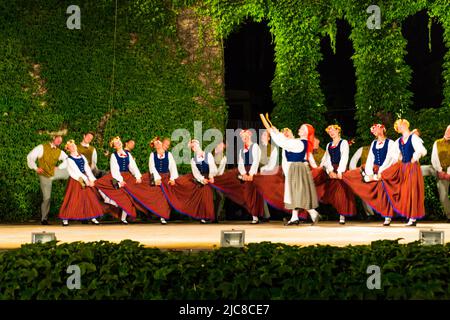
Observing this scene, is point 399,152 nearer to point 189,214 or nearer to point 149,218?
point 189,214

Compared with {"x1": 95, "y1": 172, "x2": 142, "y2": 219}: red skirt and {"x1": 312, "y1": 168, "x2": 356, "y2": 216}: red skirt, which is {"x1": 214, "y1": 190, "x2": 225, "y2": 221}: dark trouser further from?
{"x1": 312, "y1": 168, "x2": 356, "y2": 216}: red skirt

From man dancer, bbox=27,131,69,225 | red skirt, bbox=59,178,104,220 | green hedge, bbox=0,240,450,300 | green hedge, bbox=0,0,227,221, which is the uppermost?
green hedge, bbox=0,0,227,221

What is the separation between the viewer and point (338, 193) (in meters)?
11.7

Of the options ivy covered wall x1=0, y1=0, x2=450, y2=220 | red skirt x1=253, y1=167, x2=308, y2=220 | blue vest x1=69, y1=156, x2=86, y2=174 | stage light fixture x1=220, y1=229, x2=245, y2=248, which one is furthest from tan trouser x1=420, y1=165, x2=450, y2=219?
stage light fixture x1=220, y1=229, x2=245, y2=248

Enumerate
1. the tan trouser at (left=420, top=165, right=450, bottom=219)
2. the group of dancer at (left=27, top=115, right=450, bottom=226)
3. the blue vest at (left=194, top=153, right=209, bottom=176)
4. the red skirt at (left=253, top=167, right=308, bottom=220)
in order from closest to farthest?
1. the group of dancer at (left=27, top=115, right=450, bottom=226)
2. the tan trouser at (left=420, top=165, right=450, bottom=219)
3. the red skirt at (left=253, top=167, right=308, bottom=220)
4. the blue vest at (left=194, top=153, right=209, bottom=176)

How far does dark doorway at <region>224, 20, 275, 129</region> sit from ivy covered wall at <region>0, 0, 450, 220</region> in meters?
0.93

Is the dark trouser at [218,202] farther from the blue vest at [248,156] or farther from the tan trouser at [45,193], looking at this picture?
the tan trouser at [45,193]

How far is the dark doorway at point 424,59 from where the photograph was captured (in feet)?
43.9

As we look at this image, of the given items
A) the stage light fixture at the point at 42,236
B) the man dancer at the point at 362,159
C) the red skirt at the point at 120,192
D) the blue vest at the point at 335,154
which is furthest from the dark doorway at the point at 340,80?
the stage light fixture at the point at 42,236

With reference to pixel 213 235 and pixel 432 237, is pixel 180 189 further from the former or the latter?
pixel 432 237

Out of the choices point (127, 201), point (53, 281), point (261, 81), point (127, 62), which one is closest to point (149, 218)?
point (127, 201)

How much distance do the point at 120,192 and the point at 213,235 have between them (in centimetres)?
343

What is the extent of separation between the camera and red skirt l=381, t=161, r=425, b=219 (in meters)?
10.9

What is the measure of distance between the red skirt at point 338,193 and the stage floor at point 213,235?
0.23 m
